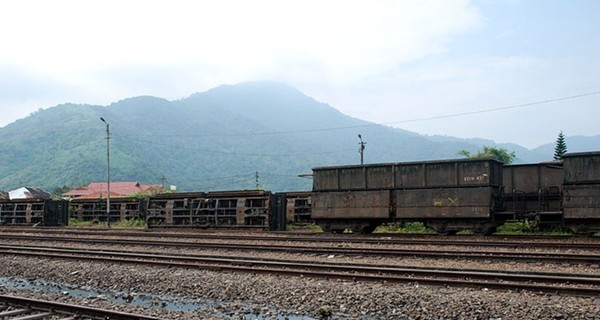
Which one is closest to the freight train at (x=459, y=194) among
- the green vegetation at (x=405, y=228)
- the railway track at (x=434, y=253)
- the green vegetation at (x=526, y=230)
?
the green vegetation at (x=526, y=230)

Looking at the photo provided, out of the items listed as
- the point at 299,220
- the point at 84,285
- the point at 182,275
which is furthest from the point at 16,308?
the point at 299,220

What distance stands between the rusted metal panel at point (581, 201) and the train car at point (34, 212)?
1232 inches

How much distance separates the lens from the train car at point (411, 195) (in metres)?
18.6

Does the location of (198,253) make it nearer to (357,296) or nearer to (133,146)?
(357,296)

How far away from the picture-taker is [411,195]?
19641 mm

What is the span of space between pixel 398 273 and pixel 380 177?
10.4 m

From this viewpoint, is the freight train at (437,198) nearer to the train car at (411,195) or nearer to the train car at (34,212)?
the train car at (411,195)

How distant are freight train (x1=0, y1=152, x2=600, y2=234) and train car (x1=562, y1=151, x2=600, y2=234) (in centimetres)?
3

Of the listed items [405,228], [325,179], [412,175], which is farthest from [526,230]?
[325,179]

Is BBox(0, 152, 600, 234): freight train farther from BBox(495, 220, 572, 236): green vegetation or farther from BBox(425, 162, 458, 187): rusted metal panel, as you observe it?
BBox(495, 220, 572, 236): green vegetation

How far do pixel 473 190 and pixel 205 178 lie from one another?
154273 mm

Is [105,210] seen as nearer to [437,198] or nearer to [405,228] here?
[405,228]

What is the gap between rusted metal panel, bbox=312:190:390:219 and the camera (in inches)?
793

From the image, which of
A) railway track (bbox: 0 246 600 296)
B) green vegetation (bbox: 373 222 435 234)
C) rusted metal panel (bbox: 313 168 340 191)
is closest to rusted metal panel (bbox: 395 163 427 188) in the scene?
rusted metal panel (bbox: 313 168 340 191)
